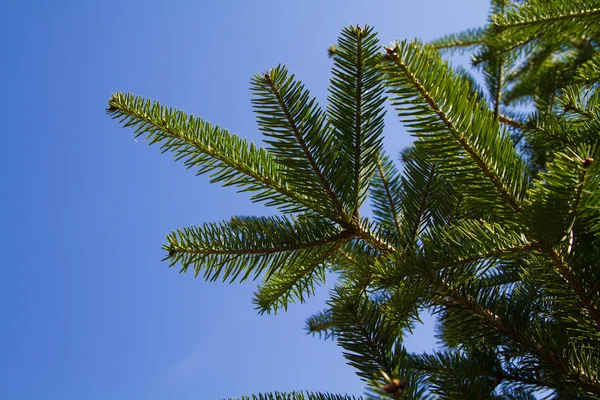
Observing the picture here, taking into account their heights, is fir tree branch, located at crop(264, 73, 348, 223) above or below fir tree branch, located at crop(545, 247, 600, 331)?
above

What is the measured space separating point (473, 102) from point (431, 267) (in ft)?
1.17

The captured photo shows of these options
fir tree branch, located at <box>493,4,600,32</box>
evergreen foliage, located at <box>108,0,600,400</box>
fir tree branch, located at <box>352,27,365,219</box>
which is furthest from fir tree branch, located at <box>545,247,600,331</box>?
fir tree branch, located at <box>493,4,600,32</box>

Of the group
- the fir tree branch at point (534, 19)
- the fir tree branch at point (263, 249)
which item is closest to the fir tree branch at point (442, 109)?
the fir tree branch at point (263, 249)

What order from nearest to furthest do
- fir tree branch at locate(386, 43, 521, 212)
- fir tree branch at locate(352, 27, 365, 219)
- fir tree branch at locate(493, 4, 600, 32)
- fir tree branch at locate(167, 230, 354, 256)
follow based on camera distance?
1. fir tree branch at locate(386, 43, 521, 212)
2. fir tree branch at locate(352, 27, 365, 219)
3. fir tree branch at locate(167, 230, 354, 256)
4. fir tree branch at locate(493, 4, 600, 32)

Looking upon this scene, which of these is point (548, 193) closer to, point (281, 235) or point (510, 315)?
point (510, 315)

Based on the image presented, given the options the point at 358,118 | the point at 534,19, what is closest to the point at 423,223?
the point at 358,118

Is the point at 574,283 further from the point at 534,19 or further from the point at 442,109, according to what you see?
the point at 534,19

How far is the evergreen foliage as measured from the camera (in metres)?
0.97

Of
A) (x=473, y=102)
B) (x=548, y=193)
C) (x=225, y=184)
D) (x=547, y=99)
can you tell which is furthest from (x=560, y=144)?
(x=547, y=99)

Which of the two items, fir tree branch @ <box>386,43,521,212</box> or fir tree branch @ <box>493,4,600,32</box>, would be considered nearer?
fir tree branch @ <box>386,43,521,212</box>

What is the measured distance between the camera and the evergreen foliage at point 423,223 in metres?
0.97

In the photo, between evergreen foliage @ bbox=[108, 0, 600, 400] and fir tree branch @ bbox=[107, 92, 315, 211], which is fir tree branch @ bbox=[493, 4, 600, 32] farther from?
fir tree branch @ bbox=[107, 92, 315, 211]

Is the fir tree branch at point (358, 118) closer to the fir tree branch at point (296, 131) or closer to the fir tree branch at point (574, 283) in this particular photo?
the fir tree branch at point (296, 131)

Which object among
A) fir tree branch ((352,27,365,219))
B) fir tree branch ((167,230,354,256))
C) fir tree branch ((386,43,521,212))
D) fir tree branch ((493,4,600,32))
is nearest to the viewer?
fir tree branch ((386,43,521,212))
